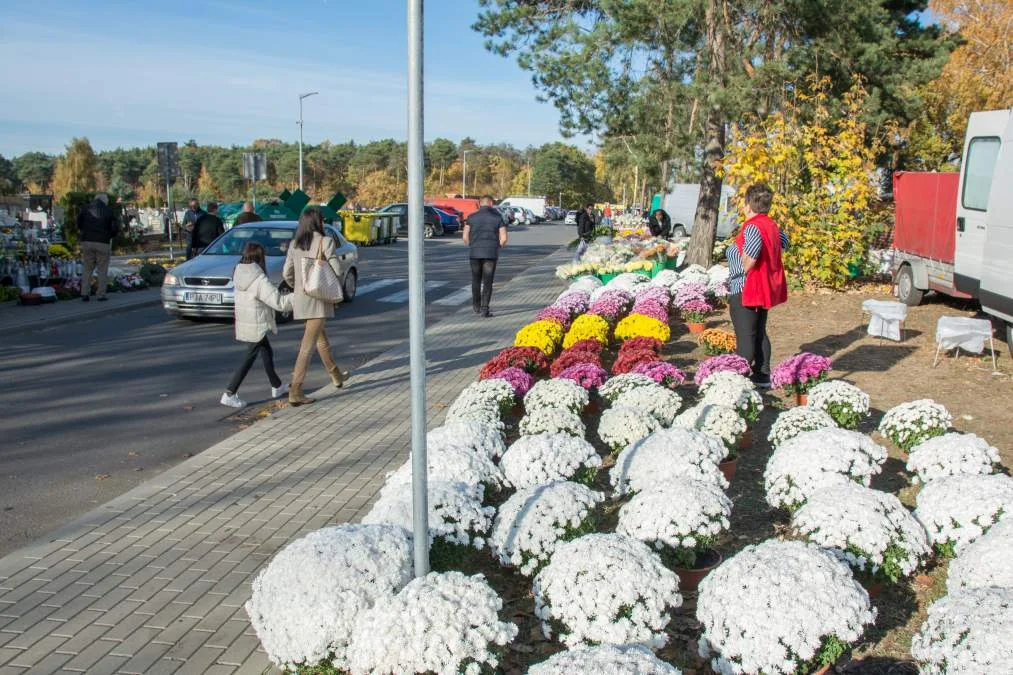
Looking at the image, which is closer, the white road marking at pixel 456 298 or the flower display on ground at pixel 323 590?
the flower display on ground at pixel 323 590

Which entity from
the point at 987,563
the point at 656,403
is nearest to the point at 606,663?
the point at 987,563

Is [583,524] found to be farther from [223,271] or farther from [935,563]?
[223,271]

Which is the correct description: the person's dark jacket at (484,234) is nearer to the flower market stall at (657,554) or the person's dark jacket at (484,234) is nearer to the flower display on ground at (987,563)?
the flower market stall at (657,554)

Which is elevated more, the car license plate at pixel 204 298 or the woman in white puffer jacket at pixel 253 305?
the woman in white puffer jacket at pixel 253 305

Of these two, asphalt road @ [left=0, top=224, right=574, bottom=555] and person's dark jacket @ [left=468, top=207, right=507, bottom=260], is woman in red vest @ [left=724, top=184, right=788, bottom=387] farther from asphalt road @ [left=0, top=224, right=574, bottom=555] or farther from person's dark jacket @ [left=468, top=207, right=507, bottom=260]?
person's dark jacket @ [left=468, top=207, right=507, bottom=260]

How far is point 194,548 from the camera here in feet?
14.9

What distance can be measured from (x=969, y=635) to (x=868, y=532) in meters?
1.00

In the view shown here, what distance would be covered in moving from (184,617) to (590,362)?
4.39 m

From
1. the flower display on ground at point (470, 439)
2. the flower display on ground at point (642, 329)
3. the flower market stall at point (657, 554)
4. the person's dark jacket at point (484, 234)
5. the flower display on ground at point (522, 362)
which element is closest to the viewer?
the flower market stall at point (657, 554)

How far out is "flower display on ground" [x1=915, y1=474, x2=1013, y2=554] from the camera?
155 inches

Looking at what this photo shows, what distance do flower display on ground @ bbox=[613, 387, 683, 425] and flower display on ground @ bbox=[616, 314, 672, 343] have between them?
9.38 feet

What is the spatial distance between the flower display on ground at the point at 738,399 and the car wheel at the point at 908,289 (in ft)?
28.8

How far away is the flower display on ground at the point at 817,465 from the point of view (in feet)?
14.9

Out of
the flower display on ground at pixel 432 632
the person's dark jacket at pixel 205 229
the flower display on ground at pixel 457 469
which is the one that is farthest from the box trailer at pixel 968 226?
the person's dark jacket at pixel 205 229
